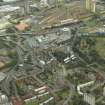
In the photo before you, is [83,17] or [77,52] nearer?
[77,52]

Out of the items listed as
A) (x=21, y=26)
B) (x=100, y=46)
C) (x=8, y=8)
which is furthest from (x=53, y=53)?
(x=8, y=8)

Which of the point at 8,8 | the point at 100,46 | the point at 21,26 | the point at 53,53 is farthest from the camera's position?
the point at 8,8

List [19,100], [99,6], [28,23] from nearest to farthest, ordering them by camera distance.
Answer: [19,100] → [28,23] → [99,6]

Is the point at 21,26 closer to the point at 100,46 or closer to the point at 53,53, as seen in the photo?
the point at 53,53

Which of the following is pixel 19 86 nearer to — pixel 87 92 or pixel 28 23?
Result: pixel 87 92

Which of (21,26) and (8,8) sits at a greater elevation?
(8,8)

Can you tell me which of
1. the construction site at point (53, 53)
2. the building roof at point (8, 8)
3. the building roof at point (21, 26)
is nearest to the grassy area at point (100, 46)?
the construction site at point (53, 53)

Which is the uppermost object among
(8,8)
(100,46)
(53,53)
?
(8,8)

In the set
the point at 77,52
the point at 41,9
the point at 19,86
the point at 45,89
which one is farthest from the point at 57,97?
the point at 41,9
